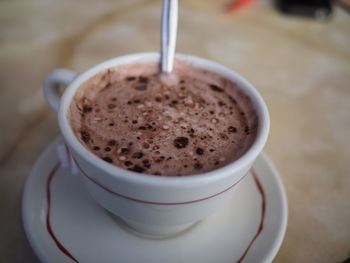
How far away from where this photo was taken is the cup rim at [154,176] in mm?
562

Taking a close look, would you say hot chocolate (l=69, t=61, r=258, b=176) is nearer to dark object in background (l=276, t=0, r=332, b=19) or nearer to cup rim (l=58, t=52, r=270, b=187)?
cup rim (l=58, t=52, r=270, b=187)

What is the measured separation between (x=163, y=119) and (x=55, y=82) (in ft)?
0.83

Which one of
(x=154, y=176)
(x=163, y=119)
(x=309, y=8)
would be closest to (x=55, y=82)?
(x=163, y=119)

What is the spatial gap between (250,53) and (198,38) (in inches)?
8.6

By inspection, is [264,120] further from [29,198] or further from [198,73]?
[29,198]

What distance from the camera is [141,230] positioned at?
2.28 feet

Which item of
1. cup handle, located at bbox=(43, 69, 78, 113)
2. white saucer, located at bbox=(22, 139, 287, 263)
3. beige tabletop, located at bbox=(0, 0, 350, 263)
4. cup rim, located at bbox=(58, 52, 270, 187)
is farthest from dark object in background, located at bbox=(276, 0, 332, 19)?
cup handle, located at bbox=(43, 69, 78, 113)

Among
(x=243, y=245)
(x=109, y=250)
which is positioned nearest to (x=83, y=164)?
(x=109, y=250)

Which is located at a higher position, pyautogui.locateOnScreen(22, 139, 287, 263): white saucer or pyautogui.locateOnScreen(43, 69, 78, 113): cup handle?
pyautogui.locateOnScreen(43, 69, 78, 113): cup handle

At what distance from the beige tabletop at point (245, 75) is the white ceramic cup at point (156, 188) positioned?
205 millimetres

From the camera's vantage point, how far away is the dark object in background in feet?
5.16

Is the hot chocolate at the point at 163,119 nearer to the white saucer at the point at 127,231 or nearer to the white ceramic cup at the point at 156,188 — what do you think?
the white ceramic cup at the point at 156,188

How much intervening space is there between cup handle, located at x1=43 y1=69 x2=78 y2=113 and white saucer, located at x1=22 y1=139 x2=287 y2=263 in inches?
6.0

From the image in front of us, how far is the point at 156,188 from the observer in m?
0.56
